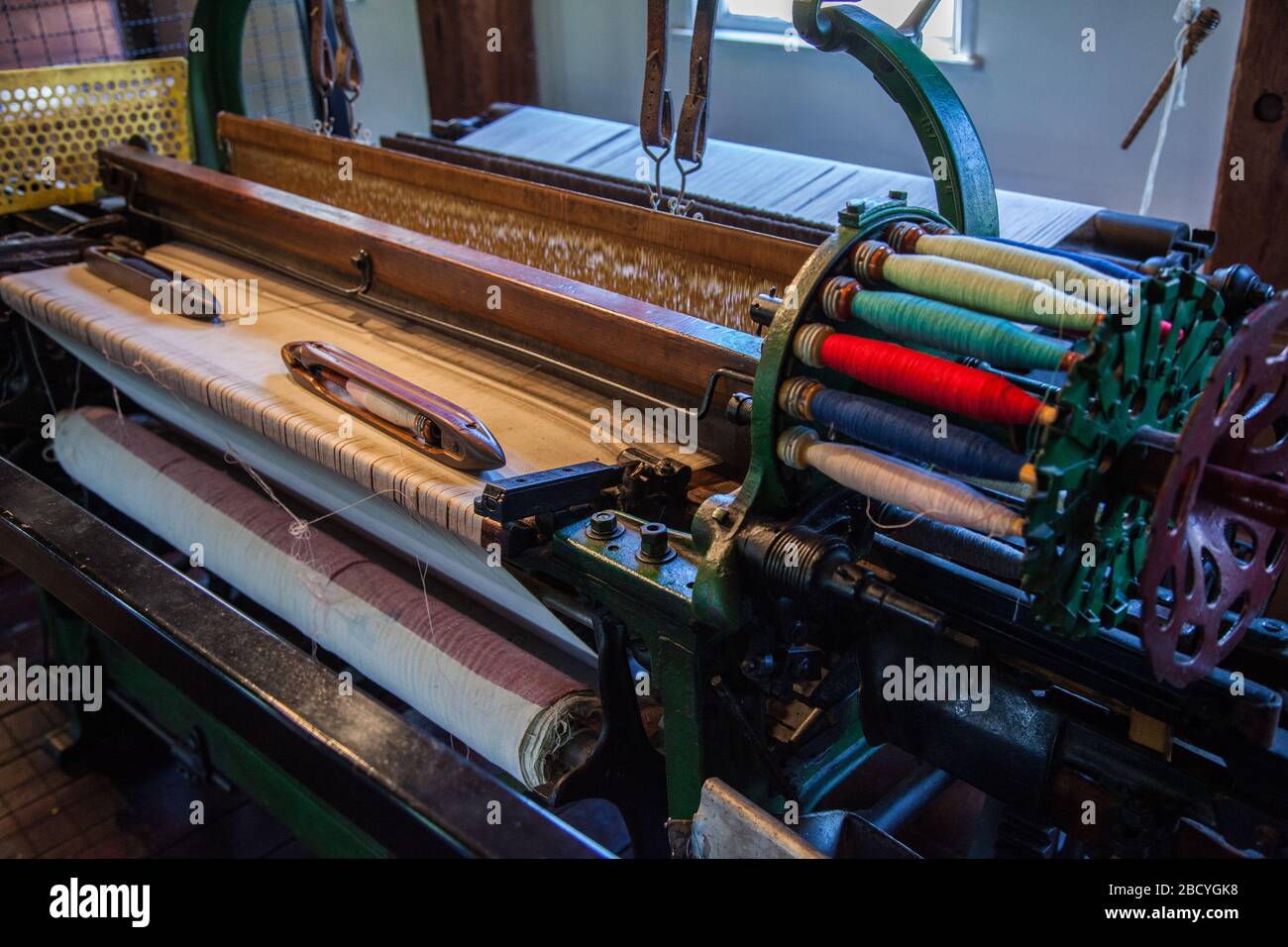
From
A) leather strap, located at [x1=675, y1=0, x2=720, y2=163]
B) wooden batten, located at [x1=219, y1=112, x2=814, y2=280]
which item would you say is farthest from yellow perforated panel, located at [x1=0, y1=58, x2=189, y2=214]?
leather strap, located at [x1=675, y1=0, x2=720, y2=163]

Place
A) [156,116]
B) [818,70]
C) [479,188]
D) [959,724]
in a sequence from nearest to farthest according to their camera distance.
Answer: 1. [959,724]
2. [479,188]
3. [156,116]
4. [818,70]

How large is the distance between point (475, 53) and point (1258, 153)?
11.6 feet

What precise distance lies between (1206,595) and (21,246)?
2555 millimetres

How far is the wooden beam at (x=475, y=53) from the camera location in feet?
16.9

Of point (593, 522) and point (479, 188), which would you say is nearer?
point (593, 522)

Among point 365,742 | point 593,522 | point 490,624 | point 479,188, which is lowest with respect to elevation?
point 490,624

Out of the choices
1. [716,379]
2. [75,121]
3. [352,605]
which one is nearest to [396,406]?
[352,605]

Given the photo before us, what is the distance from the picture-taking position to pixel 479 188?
7.95ft

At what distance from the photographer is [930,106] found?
180cm

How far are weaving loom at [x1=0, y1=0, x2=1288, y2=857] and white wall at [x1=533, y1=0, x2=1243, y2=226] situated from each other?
3.94ft

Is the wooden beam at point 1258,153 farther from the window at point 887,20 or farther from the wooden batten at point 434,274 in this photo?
the wooden batten at point 434,274

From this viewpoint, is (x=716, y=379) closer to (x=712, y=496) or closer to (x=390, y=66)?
(x=712, y=496)

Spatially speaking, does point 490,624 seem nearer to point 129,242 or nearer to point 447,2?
point 129,242
